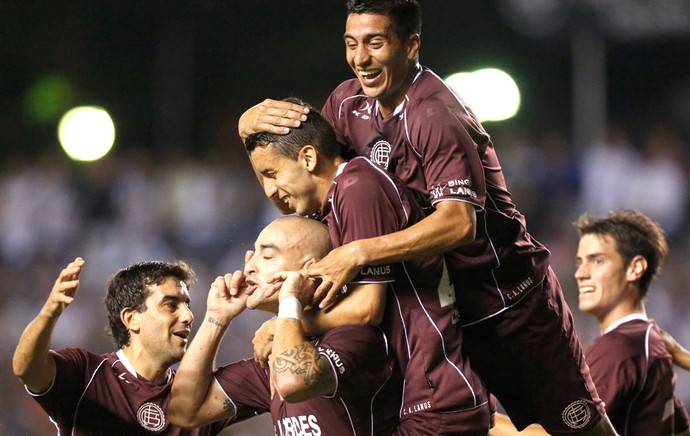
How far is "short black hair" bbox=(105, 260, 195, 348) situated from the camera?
575cm

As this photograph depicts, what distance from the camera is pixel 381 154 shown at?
4957 millimetres

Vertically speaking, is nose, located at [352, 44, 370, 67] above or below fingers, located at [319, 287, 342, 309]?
above

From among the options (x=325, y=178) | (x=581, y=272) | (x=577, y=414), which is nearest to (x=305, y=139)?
(x=325, y=178)

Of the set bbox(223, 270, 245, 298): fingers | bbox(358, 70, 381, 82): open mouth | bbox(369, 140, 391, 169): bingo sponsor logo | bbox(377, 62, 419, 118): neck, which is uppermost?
bbox(358, 70, 381, 82): open mouth

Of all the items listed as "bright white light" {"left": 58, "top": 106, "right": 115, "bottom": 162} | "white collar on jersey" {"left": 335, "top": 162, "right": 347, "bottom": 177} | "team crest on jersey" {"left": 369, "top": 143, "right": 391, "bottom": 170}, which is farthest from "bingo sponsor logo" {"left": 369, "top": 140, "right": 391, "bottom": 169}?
"bright white light" {"left": 58, "top": 106, "right": 115, "bottom": 162}

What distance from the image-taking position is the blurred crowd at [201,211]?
11406 mm

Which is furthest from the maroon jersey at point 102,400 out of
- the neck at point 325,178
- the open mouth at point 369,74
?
the open mouth at point 369,74

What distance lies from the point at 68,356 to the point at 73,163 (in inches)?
300

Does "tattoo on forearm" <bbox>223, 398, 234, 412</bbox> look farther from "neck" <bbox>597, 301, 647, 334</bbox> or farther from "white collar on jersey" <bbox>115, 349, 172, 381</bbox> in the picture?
"neck" <bbox>597, 301, 647, 334</bbox>

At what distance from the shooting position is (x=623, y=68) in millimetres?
14258

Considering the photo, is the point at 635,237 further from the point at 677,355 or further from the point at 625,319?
the point at 677,355

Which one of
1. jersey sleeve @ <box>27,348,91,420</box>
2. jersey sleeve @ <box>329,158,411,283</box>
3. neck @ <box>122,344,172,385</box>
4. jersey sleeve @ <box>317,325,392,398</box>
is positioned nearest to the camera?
jersey sleeve @ <box>317,325,392,398</box>

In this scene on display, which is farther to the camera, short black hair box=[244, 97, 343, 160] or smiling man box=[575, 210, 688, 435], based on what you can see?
smiling man box=[575, 210, 688, 435]

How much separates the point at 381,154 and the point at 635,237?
2.04m
